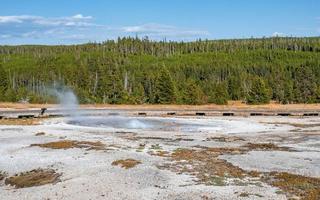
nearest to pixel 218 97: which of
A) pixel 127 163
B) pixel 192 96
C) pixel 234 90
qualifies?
pixel 192 96

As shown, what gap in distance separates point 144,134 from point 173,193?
88.4ft

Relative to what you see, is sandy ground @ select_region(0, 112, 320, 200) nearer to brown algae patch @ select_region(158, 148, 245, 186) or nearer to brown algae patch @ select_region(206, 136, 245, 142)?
brown algae patch @ select_region(206, 136, 245, 142)

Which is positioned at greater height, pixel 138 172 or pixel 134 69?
pixel 134 69

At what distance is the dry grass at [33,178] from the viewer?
27719mm

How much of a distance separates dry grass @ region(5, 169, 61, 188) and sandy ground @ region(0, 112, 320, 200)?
55 centimetres

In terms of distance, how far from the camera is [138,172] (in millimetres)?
29328

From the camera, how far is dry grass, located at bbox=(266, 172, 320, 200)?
76.1ft

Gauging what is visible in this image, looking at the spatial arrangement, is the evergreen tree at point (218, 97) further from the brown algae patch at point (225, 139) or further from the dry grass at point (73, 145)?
the dry grass at point (73, 145)

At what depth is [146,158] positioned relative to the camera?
34.3m

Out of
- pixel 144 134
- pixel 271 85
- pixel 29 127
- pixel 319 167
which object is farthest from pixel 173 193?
pixel 271 85

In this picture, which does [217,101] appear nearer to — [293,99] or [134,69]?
[293,99]

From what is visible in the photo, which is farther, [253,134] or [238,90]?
[238,90]

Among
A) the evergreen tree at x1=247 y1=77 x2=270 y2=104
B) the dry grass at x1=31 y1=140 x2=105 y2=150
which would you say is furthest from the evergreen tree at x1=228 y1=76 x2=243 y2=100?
the dry grass at x1=31 y1=140 x2=105 y2=150

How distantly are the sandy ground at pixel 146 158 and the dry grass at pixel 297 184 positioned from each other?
27.0 inches
